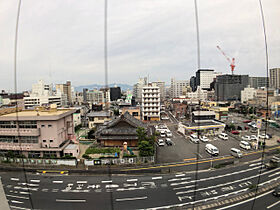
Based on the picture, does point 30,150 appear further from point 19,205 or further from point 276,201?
point 276,201

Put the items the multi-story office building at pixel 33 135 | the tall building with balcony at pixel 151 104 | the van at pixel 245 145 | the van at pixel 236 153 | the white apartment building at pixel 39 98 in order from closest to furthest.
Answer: the multi-story office building at pixel 33 135
the van at pixel 236 153
the van at pixel 245 145
the tall building with balcony at pixel 151 104
the white apartment building at pixel 39 98

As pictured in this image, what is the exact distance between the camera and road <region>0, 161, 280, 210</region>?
454 centimetres

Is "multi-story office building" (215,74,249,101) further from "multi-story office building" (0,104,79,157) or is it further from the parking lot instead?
"multi-story office building" (0,104,79,157)

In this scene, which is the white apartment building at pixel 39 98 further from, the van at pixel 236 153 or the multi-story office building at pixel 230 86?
the multi-story office building at pixel 230 86

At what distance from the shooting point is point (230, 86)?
1237 inches

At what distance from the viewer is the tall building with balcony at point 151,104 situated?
61.2ft

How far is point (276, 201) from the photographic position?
4312mm

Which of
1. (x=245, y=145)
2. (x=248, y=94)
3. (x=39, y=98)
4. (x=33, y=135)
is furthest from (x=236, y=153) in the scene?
(x=39, y=98)

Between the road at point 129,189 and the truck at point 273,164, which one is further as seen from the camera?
the truck at point 273,164

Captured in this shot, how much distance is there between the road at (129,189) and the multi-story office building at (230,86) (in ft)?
88.4

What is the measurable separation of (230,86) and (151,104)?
2152 centimetres

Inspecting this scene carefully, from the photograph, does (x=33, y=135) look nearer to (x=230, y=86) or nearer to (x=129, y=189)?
(x=129, y=189)

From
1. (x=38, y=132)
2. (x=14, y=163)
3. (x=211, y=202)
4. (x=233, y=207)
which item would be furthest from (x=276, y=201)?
A: (x=14, y=163)

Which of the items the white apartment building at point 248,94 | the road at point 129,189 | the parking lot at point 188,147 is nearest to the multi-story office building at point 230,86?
the white apartment building at point 248,94
